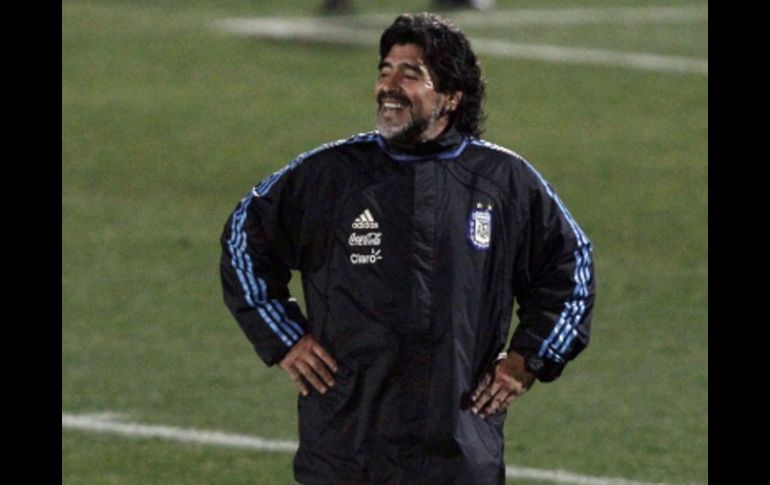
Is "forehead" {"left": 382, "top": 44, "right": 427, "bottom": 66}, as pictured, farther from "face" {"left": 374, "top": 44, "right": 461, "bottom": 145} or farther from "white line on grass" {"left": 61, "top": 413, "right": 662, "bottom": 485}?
"white line on grass" {"left": 61, "top": 413, "right": 662, "bottom": 485}

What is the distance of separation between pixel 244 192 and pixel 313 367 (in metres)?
10.7

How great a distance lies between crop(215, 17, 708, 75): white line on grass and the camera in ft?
77.5

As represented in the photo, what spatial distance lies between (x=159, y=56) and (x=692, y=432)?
12766 mm

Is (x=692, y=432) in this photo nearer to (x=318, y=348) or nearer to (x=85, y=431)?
(x=85, y=431)

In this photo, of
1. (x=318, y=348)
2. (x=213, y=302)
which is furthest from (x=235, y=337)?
(x=318, y=348)

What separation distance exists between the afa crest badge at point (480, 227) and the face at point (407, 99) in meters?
0.30

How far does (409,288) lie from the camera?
24.1 feet

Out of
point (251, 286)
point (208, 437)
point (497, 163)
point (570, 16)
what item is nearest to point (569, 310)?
point (497, 163)

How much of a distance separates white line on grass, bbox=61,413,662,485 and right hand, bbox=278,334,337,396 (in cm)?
357

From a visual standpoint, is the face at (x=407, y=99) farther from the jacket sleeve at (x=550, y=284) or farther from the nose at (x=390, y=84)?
the jacket sleeve at (x=550, y=284)

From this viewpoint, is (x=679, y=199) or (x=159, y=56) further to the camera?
(x=159, y=56)

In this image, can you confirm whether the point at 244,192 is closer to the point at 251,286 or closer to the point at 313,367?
the point at 251,286

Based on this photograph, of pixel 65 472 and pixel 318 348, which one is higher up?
pixel 318 348
